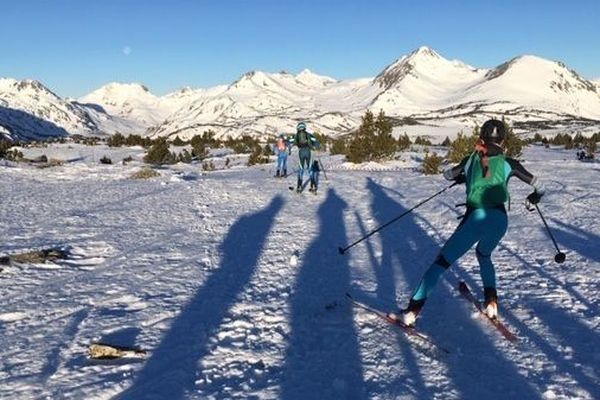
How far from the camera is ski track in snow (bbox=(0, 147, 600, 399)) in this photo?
4688 millimetres

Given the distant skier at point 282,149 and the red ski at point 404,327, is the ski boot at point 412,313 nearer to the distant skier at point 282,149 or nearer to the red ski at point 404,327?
the red ski at point 404,327

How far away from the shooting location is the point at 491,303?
6.00m

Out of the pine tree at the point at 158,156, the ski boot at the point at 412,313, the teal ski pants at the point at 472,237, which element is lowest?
the ski boot at the point at 412,313

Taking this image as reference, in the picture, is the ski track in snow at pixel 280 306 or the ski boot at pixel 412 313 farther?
the ski boot at pixel 412 313

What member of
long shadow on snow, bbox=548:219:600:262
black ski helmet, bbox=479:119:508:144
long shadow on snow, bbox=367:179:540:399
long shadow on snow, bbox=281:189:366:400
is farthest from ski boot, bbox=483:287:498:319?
long shadow on snow, bbox=548:219:600:262

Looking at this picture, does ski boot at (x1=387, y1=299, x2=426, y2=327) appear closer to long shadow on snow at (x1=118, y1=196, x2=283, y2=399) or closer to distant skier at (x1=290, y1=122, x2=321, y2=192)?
long shadow on snow at (x1=118, y1=196, x2=283, y2=399)

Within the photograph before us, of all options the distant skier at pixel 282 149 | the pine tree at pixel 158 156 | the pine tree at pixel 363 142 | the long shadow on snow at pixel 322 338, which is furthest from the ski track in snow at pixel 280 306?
the pine tree at pixel 158 156

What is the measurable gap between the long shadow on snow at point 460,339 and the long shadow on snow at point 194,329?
6.36 ft

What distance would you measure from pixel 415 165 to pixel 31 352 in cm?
2305

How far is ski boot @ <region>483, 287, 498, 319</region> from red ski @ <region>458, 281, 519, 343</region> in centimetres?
5

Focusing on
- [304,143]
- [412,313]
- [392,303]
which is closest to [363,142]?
[304,143]

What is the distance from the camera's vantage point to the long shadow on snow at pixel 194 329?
4555mm

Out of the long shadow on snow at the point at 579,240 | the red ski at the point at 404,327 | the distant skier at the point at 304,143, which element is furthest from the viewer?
the distant skier at the point at 304,143

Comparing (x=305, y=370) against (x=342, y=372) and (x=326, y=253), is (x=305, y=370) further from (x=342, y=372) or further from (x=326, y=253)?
(x=326, y=253)
